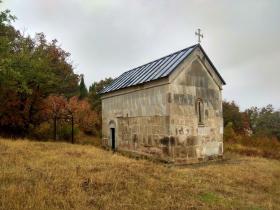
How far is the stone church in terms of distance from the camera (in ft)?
52.6

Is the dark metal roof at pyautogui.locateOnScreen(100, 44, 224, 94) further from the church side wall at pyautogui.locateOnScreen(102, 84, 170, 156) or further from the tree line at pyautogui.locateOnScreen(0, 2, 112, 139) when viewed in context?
the tree line at pyautogui.locateOnScreen(0, 2, 112, 139)

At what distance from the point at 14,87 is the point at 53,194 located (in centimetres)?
1496

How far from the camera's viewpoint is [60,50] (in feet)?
101

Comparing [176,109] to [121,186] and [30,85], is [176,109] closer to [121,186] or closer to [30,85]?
[121,186]

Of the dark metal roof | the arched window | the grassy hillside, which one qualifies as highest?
the dark metal roof

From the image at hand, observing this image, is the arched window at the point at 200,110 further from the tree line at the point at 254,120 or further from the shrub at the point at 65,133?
the tree line at the point at 254,120

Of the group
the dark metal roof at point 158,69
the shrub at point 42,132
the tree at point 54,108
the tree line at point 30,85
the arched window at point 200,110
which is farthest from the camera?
the tree at point 54,108

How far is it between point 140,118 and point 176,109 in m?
2.95

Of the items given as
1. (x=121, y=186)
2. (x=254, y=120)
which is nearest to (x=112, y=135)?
(x=121, y=186)

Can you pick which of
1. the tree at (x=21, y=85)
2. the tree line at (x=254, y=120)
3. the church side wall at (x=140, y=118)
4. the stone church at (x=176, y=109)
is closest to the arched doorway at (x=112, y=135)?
the church side wall at (x=140, y=118)

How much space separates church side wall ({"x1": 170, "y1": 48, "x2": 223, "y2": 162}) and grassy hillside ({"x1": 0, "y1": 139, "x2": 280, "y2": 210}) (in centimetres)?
243

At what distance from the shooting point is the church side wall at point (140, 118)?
16.4 meters

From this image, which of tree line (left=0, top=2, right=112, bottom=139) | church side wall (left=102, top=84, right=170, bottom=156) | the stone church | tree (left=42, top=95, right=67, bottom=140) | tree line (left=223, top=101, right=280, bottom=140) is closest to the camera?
the stone church

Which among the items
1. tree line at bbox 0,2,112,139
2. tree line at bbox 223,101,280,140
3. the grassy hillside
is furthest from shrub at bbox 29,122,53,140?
tree line at bbox 223,101,280,140
